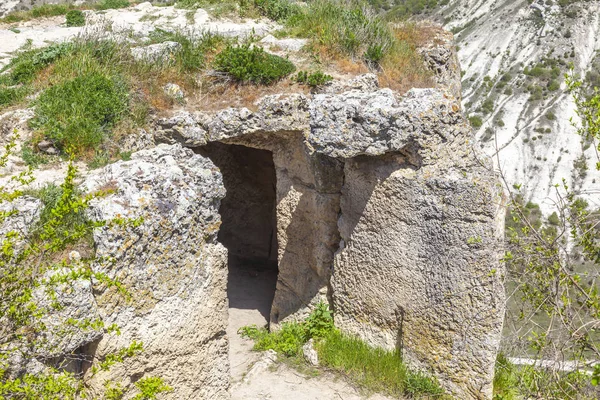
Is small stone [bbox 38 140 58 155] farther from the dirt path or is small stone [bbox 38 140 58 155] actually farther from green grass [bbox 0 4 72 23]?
green grass [bbox 0 4 72 23]

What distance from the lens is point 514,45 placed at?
39250 millimetres

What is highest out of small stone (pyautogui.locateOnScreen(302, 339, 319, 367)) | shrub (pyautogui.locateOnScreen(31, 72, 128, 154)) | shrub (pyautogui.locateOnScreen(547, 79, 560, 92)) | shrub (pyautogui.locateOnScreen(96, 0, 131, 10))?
shrub (pyautogui.locateOnScreen(96, 0, 131, 10))

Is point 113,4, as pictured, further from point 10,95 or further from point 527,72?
point 527,72

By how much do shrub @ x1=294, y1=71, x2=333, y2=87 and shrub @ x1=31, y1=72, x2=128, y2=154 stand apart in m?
2.81

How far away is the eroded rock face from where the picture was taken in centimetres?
553

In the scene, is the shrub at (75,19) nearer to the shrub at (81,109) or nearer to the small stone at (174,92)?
the shrub at (81,109)

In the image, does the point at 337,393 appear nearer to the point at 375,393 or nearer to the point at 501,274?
the point at 375,393

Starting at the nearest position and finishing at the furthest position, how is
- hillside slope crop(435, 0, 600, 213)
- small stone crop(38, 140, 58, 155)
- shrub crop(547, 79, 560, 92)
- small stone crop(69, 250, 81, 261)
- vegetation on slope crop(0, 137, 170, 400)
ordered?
vegetation on slope crop(0, 137, 170, 400)
small stone crop(69, 250, 81, 261)
small stone crop(38, 140, 58, 155)
hillside slope crop(435, 0, 600, 213)
shrub crop(547, 79, 560, 92)

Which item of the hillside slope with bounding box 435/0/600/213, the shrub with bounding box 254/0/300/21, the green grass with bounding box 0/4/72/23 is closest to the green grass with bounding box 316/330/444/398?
A: the shrub with bounding box 254/0/300/21

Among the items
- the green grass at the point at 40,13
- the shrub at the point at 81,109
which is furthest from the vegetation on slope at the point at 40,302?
the green grass at the point at 40,13

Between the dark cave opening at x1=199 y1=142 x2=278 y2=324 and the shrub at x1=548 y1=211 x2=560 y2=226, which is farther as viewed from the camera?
the dark cave opening at x1=199 y1=142 x2=278 y2=324

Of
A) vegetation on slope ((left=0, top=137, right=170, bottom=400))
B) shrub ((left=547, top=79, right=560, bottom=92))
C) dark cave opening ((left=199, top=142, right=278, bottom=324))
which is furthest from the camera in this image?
shrub ((left=547, top=79, right=560, bottom=92))

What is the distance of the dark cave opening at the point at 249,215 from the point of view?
12.1m

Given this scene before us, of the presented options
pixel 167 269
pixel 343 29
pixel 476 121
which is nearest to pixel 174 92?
pixel 343 29
